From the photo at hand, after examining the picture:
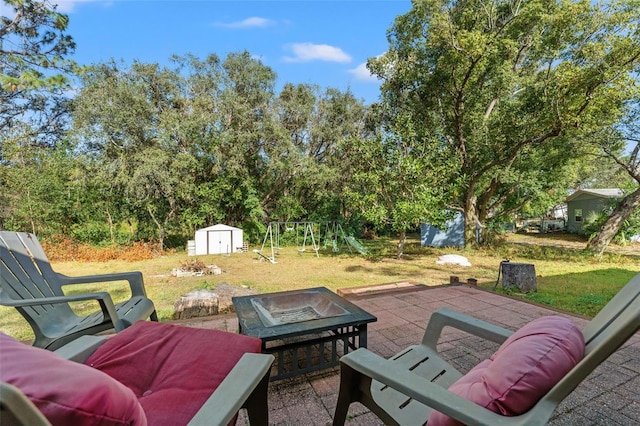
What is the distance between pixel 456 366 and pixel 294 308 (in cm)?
127

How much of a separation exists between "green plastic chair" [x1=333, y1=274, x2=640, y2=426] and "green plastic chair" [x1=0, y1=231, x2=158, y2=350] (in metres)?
1.67

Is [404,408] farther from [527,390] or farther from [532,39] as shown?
[532,39]

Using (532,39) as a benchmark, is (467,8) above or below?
above


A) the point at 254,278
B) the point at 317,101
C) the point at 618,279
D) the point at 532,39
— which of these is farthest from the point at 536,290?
the point at 317,101

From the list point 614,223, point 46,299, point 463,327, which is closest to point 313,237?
point 46,299

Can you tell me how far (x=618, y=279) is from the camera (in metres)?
5.59

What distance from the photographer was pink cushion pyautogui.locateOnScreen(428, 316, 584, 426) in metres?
0.91

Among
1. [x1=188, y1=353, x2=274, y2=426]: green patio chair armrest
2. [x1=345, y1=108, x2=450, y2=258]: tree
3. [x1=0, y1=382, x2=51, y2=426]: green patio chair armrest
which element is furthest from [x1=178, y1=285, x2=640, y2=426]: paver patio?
[x1=345, y1=108, x2=450, y2=258]: tree

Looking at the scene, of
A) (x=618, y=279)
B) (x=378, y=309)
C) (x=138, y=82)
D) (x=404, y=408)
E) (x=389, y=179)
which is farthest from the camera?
(x=138, y=82)

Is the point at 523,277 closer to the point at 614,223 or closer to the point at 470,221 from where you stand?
the point at 470,221

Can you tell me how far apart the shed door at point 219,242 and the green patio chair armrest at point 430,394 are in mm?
9235

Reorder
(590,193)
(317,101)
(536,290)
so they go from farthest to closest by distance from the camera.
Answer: (590,193) → (317,101) → (536,290)

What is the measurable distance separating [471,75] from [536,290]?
6150mm

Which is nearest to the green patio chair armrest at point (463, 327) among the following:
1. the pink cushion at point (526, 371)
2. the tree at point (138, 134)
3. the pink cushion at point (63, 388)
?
the pink cushion at point (526, 371)
